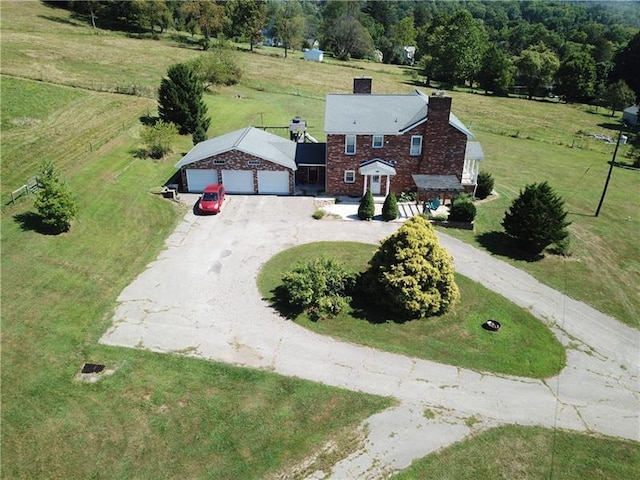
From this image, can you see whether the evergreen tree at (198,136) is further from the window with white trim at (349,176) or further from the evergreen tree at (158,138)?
the window with white trim at (349,176)

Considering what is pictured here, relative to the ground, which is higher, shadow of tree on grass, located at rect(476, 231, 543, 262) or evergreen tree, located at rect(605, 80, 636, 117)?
evergreen tree, located at rect(605, 80, 636, 117)

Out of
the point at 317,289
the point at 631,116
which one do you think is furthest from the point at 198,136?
the point at 631,116

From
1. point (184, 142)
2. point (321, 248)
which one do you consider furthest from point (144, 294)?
point (184, 142)

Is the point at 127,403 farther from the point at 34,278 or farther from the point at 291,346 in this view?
the point at 34,278

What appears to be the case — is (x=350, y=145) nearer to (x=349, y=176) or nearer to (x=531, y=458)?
(x=349, y=176)

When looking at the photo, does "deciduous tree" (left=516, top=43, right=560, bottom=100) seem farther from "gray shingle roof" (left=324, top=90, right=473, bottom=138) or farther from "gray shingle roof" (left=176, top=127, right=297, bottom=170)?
"gray shingle roof" (left=176, top=127, right=297, bottom=170)

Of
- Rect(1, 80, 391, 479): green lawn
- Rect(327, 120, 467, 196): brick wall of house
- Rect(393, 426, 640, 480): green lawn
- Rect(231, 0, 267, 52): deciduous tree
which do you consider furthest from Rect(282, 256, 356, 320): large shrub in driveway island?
Rect(231, 0, 267, 52): deciduous tree
